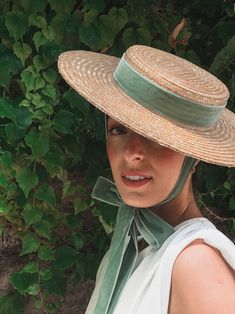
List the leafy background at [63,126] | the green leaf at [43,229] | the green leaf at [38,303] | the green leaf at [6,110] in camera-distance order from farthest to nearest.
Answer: the green leaf at [38,303]
the green leaf at [43,229]
the leafy background at [63,126]
the green leaf at [6,110]

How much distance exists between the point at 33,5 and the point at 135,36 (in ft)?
1.07

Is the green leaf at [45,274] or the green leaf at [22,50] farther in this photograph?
the green leaf at [45,274]

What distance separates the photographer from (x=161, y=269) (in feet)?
3.57

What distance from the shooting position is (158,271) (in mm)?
1094

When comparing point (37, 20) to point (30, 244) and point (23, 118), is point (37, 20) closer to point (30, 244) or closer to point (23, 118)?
point (23, 118)

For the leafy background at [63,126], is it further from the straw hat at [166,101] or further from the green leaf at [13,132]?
the straw hat at [166,101]

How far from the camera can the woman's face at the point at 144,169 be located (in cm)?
116

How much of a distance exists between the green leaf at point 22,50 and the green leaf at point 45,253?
22.5 inches

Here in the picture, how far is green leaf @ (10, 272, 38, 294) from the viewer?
1.85 m

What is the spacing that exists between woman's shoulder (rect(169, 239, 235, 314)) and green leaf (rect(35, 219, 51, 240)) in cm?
82

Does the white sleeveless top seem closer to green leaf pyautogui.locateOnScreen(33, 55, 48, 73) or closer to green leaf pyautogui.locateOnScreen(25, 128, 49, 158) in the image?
green leaf pyautogui.locateOnScreen(25, 128, 49, 158)

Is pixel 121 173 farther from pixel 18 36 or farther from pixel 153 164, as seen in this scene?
pixel 18 36

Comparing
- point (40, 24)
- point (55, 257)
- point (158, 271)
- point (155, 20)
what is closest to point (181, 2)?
point (155, 20)

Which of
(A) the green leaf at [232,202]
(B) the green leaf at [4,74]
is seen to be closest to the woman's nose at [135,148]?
(B) the green leaf at [4,74]
